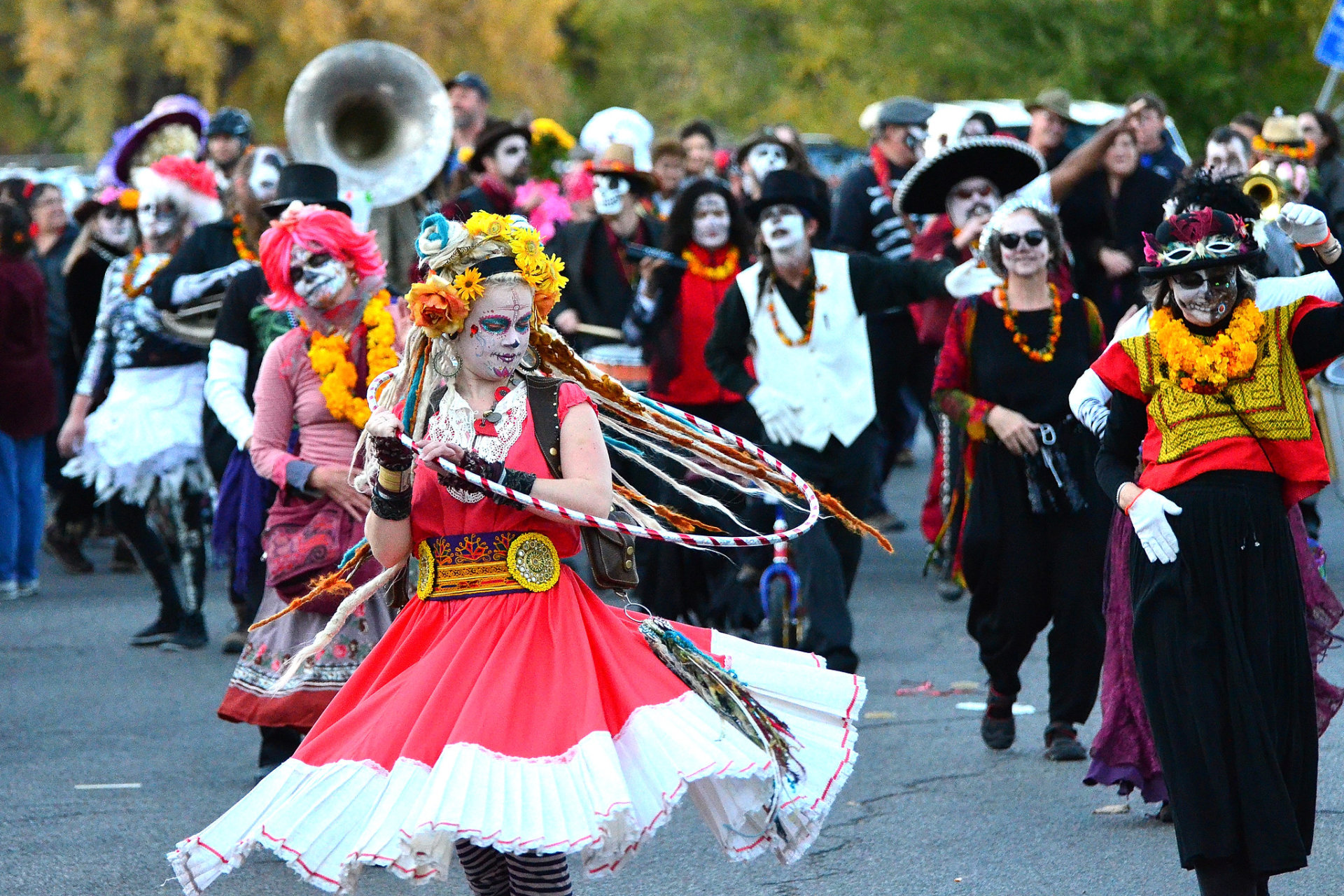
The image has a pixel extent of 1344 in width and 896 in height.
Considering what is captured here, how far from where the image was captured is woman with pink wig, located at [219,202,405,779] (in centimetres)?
634

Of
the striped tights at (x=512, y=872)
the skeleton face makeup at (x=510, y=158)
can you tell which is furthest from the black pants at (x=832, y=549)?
the skeleton face makeup at (x=510, y=158)

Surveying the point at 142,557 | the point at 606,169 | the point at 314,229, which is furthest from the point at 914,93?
the point at 314,229

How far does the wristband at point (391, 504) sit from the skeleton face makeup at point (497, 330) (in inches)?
14.6

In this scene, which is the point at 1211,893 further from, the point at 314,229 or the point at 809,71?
the point at 809,71

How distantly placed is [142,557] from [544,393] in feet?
18.2

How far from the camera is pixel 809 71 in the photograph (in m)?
31.6

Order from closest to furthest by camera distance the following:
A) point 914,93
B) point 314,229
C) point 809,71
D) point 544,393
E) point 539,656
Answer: point 539,656
point 544,393
point 314,229
point 914,93
point 809,71

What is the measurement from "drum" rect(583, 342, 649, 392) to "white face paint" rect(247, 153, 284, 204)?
181 centimetres

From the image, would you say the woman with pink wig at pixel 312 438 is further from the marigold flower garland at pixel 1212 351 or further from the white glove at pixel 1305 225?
the white glove at pixel 1305 225

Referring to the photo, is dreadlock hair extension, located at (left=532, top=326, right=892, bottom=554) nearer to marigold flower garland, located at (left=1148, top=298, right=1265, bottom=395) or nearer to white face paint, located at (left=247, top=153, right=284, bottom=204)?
marigold flower garland, located at (left=1148, top=298, right=1265, bottom=395)

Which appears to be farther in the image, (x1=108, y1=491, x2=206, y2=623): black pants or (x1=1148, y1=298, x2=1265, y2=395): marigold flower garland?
(x1=108, y1=491, x2=206, y2=623): black pants

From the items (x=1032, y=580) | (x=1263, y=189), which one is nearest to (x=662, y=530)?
(x=1032, y=580)

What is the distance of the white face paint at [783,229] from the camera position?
8336 mm

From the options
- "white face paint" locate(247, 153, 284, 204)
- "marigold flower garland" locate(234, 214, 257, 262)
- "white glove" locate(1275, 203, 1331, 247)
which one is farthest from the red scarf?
"white glove" locate(1275, 203, 1331, 247)
